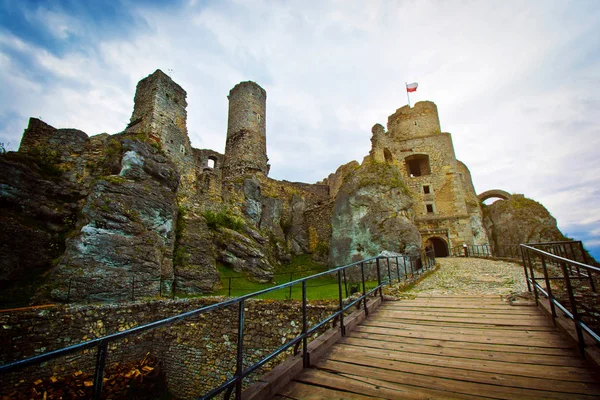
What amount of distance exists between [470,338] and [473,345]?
0.79ft

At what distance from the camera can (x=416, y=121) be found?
2934 cm

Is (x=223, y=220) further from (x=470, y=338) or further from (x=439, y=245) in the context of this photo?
(x=439, y=245)

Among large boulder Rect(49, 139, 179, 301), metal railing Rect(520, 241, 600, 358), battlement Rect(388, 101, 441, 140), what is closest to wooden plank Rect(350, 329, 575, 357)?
metal railing Rect(520, 241, 600, 358)

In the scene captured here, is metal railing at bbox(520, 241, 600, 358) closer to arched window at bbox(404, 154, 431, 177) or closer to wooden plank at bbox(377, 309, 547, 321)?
wooden plank at bbox(377, 309, 547, 321)

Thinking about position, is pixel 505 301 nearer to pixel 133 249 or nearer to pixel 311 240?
pixel 133 249

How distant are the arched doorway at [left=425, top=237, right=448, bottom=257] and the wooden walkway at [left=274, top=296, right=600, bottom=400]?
22666 millimetres

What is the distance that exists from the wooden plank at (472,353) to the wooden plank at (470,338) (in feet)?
0.91

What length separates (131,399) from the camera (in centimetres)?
809

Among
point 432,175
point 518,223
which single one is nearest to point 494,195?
point 518,223

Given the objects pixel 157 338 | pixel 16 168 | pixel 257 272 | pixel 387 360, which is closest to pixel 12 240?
pixel 16 168

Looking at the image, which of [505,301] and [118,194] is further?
[118,194]

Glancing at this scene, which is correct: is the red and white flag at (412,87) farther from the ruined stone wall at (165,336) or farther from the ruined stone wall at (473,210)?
the ruined stone wall at (165,336)

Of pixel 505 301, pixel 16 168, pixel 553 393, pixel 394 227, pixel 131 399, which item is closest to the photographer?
pixel 553 393

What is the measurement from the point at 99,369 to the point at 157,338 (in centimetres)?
984
